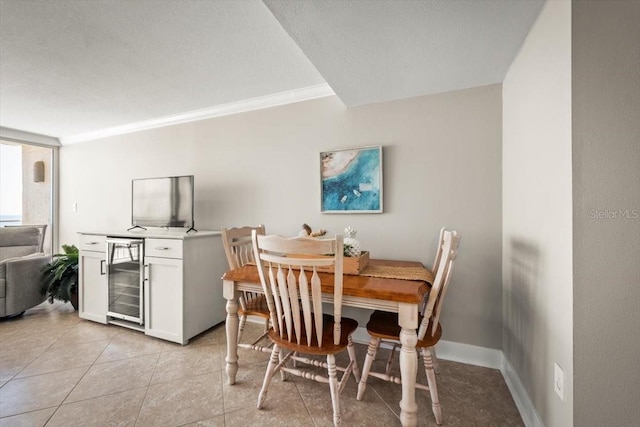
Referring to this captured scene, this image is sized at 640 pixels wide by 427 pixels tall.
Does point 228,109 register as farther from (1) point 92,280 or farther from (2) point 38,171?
(2) point 38,171

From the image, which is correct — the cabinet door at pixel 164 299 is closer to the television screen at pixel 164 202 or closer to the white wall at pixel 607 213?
the television screen at pixel 164 202

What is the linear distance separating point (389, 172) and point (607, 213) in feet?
4.57

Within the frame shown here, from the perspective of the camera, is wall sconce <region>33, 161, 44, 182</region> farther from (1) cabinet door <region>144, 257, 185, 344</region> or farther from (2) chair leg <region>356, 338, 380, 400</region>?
(2) chair leg <region>356, 338, 380, 400</region>

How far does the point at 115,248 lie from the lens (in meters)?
2.56

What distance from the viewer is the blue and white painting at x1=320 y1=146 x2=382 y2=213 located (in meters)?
2.21

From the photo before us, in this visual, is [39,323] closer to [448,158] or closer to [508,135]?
[448,158]

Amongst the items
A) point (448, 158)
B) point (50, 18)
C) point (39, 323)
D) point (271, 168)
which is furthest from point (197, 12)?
point (39, 323)

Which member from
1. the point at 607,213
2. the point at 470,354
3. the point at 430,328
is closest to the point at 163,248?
the point at 430,328

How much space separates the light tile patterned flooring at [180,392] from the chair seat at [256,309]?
47 cm

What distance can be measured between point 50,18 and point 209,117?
1.46 meters

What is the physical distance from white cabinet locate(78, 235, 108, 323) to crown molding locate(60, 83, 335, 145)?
5.06 feet

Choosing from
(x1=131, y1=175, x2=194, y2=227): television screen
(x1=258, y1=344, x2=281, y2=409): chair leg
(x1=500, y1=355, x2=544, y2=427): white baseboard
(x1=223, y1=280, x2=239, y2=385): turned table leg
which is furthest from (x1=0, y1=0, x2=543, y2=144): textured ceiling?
(x1=500, y1=355, x2=544, y2=427): white baseboard

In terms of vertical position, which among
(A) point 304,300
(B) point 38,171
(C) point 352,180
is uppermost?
(B) point 38,171

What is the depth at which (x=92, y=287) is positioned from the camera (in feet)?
8.82
